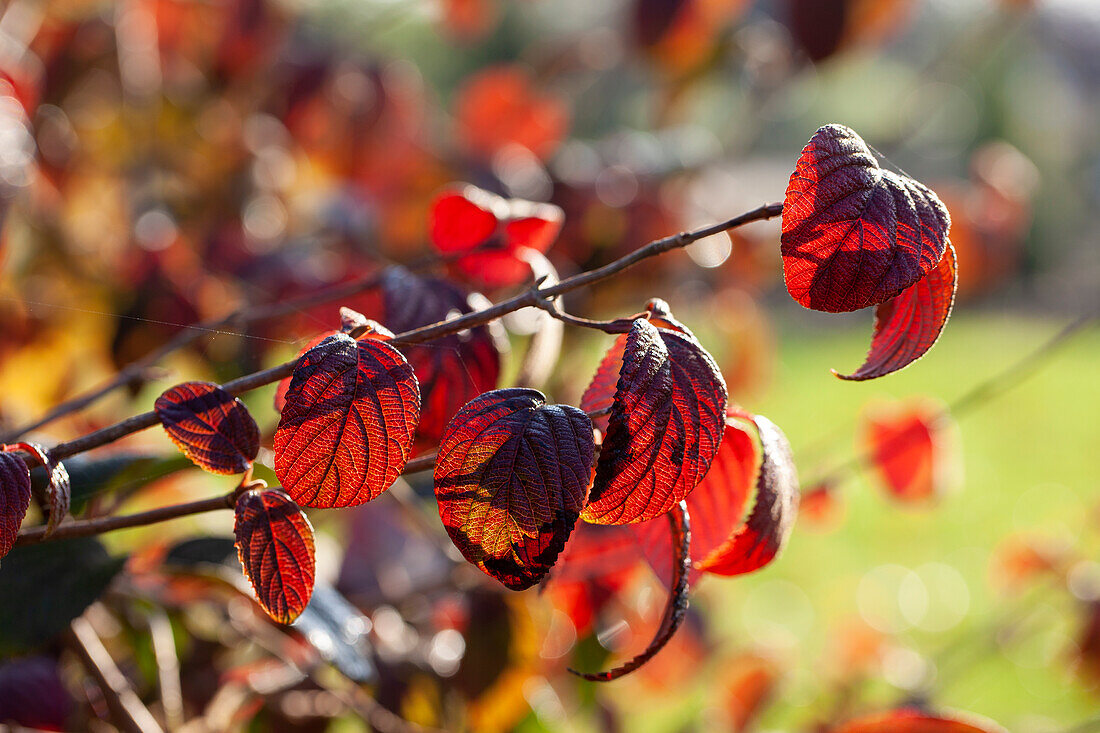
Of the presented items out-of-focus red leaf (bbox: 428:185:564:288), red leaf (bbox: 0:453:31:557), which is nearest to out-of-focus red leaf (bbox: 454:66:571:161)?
out-of-focus red leaf (bbox: 428:185:564:288)

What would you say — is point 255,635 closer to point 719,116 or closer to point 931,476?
point 931,476

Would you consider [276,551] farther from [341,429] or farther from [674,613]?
[674,613]

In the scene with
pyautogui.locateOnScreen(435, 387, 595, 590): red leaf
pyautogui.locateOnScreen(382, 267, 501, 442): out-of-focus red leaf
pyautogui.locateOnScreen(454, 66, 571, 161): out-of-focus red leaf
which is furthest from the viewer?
pyautogui.locateOnScreen(454, 66, 571, 161): out-of-focus red leaf

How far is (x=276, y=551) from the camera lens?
47 centimetres

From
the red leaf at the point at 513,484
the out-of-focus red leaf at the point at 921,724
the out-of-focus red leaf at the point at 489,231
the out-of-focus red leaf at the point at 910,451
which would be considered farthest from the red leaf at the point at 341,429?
the out-of-focus red leaf at the point at 910,451

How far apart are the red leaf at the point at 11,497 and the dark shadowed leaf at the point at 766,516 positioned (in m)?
0.33

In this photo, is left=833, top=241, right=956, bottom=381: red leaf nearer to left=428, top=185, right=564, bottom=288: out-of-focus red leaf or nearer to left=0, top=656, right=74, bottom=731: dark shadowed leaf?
left=428, top=185, right=564, bottom=288: out-of-focus red leaf

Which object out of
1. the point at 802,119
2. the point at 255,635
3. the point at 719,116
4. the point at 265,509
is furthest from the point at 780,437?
the point at 802,119

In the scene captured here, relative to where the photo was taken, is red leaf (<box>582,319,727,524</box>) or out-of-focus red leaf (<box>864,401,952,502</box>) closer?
red leaf (<box>582,319,727,524</box>)

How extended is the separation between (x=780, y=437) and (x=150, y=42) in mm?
1626

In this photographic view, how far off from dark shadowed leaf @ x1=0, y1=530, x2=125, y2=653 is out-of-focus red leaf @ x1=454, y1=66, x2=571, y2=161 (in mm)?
1236

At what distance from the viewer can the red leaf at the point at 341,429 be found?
1.41 feet

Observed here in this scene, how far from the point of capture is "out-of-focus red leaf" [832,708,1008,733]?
653mm

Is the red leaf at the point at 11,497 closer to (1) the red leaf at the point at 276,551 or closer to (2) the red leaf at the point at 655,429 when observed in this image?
(1) the red leaf at the point at 276,551
